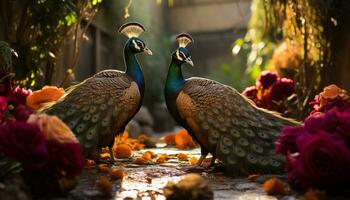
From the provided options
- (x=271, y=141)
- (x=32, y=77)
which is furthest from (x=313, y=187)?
(x=32, y=77)

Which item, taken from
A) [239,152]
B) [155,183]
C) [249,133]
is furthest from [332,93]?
[155,183]

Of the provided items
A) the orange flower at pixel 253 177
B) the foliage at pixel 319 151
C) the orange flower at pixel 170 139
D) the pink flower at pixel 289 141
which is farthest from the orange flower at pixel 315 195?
the orange flower at pixel 170 139

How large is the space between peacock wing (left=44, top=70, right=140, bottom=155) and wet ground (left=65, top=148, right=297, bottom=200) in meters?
0.20

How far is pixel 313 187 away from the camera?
1.99 metres

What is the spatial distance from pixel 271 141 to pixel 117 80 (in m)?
0.94

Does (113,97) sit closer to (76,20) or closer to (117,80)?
(117,80)

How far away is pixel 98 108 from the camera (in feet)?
8.66

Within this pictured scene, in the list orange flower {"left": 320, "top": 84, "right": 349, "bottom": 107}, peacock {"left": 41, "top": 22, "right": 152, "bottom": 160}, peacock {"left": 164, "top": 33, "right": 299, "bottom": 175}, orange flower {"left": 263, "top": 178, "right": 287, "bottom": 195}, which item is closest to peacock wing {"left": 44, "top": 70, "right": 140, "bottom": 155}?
peacock {"left": 41, "top": 22, "right": 152, "bottom": 160}

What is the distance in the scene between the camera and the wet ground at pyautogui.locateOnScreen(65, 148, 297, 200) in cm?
201

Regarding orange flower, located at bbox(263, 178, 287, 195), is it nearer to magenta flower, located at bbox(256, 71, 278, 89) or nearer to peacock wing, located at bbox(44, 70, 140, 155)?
peacock wing, located at bbox(44, 70, 140, 155)

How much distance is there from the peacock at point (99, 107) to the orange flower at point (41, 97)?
3.9 inches

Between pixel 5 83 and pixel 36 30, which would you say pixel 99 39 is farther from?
pixel 5 83

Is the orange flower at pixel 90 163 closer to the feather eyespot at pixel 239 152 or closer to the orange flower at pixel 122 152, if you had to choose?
the orange flower at pixel 122 152

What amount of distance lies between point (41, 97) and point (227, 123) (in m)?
1.05
